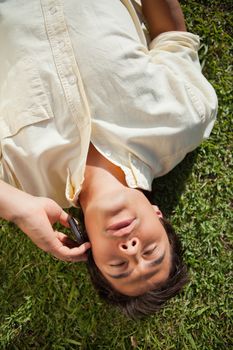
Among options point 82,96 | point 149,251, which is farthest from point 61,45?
point 149,251

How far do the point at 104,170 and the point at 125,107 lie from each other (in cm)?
38

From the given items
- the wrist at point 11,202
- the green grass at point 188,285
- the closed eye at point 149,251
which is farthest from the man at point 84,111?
the green grass at point 188,285

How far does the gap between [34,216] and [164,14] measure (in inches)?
59.0

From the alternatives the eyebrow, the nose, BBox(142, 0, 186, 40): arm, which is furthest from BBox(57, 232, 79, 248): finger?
BBox(142, 0, 186, 40): arm

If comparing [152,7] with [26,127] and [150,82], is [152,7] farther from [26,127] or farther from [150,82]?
[26,127]

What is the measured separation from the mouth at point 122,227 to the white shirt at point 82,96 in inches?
12.0

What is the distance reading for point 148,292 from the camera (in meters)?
2.34

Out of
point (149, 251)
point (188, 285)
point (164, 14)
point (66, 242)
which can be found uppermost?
point (164, 14)

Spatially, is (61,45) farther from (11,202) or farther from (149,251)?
(149,251)

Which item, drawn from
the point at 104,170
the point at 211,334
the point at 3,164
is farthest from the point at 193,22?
the point at 211,334

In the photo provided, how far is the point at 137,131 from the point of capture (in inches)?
94.4

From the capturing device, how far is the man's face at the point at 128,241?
2145 millimetres

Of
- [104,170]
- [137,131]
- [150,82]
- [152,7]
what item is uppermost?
[152,7]

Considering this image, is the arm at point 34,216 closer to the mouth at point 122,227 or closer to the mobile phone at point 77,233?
the mobile phone at point 77,233
